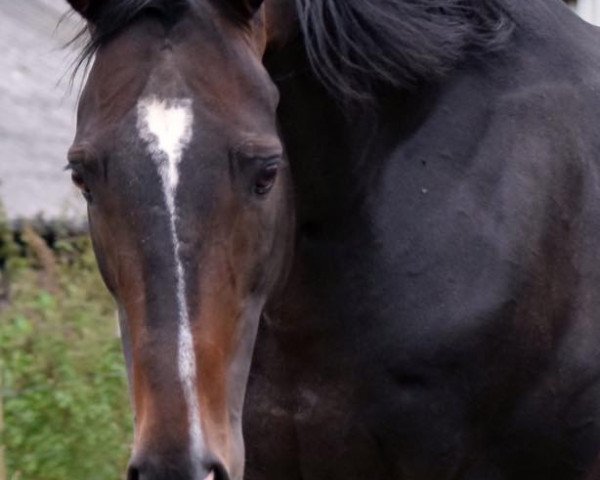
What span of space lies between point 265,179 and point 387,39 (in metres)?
0.68

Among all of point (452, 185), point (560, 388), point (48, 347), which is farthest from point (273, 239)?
point (48, 347)

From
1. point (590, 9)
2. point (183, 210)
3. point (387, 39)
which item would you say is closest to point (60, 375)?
point (387, 39)

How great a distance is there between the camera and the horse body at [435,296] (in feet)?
13.2

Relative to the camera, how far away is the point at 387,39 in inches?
158

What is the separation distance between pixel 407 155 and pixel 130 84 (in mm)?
888

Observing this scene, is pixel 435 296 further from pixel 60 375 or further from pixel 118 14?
pixel 60 375

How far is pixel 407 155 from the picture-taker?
4.14 meters

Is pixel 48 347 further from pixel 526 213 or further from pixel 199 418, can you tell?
pixel 199 418

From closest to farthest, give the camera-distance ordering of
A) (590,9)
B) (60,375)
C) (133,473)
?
(133,473)
(60,375)
(590,9)

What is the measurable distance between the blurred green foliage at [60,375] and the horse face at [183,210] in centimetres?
221

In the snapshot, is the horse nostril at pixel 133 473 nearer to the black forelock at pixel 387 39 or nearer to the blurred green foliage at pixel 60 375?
the black forelock at pixel 387 39

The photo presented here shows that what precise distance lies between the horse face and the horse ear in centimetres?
9

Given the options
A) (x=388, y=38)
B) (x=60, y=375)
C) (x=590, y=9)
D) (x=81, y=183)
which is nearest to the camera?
(x=81, y=183)

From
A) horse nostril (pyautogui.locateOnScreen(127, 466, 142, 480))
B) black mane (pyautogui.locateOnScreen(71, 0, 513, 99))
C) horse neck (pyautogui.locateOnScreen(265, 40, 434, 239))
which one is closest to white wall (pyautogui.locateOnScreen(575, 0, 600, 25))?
black mane (pyautogui.locateOnScreen(71, 0, 513, 99))
